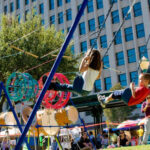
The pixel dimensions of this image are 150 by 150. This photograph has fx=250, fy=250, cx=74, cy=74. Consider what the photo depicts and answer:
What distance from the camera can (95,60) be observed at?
17.5ft

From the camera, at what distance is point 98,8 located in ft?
124

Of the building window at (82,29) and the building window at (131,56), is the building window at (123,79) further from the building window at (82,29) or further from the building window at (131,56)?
the building window at (82,29)

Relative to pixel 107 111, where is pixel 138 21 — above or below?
above

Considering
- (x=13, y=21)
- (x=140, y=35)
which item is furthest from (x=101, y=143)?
(x=140, y=35)

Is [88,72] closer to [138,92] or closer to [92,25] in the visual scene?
[138,92]

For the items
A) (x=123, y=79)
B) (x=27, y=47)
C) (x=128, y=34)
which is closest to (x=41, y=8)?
(x=128, y=34)

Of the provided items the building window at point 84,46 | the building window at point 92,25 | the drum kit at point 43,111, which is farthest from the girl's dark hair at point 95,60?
the building window at point 92,25

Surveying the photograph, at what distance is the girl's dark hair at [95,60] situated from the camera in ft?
17.5

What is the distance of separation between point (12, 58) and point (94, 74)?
1343 cm

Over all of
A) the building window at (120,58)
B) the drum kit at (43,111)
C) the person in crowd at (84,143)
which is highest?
the building window at (120,58)

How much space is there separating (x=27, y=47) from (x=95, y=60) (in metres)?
13.6

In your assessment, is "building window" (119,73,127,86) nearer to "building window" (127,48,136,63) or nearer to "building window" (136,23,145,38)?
"building window" (127,48,136,63)

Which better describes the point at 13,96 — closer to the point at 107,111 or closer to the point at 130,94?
the point at 130,94

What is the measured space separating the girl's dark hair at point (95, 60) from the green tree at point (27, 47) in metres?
12.4
